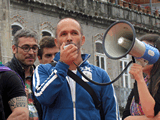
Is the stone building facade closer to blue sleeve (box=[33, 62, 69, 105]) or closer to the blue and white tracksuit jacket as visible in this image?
the blue and white tracksuit jacket

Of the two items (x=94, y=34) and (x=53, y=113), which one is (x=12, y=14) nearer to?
(x=94, y=34)

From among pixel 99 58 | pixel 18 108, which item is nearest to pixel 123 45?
pixel 18 108

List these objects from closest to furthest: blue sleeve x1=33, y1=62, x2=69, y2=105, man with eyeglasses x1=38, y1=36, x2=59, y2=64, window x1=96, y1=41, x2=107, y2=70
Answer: blue sleeve x1=33, y1=62, x2=69, y2=105 < man with eyeglasses x1=38, y1=36, x2=59, y2=64 < window x1=96, y1=41, x2=107, y2=70

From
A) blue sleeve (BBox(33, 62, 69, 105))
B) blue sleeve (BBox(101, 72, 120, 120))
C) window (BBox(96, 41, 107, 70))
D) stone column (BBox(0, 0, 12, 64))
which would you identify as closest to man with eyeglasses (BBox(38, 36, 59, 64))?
blue sleeve (BBox(101, 72, 120, 120))

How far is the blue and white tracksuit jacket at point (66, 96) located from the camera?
3.16 metres

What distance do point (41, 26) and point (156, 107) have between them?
1289 cm

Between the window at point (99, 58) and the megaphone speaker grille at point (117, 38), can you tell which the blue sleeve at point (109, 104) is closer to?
the megaphone speaker grille at point (117, 38)

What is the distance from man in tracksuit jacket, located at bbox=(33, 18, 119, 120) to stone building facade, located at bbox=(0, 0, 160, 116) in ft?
34.1

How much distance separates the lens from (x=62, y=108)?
3232mm

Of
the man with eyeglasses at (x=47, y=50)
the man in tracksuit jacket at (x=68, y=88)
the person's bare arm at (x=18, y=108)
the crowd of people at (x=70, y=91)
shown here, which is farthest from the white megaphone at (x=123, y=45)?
the man with eyeglasses at (x=47, y=50)

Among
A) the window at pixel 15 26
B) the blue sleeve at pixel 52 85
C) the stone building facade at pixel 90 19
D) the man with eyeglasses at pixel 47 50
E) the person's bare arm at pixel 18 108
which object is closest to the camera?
the person's bare arm at pixel 18 108

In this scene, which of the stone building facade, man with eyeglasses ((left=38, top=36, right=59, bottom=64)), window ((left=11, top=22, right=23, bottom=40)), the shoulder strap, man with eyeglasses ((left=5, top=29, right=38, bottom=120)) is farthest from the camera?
the stone building facade

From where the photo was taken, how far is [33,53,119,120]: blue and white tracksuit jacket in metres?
3.16

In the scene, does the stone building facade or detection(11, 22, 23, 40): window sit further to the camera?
the stone building facade
